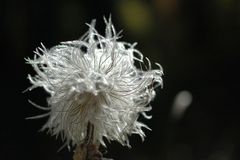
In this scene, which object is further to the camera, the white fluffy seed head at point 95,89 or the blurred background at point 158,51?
the blurred background at point 158,51

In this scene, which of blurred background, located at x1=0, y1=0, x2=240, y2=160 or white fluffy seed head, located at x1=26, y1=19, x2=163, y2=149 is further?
blurred background, located at x1=0, y1=0, x2=240, y2=160

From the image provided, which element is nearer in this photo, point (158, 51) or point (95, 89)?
point (95, 89)

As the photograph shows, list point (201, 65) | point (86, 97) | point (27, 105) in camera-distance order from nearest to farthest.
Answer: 1. point (86, 97)
2. point (27, 105)
3. point (201, 65)

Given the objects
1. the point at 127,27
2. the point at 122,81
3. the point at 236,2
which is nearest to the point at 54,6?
the point at 127,27

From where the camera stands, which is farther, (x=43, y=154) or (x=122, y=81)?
(x=43, y=154)

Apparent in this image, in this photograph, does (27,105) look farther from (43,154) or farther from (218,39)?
(218,39)
